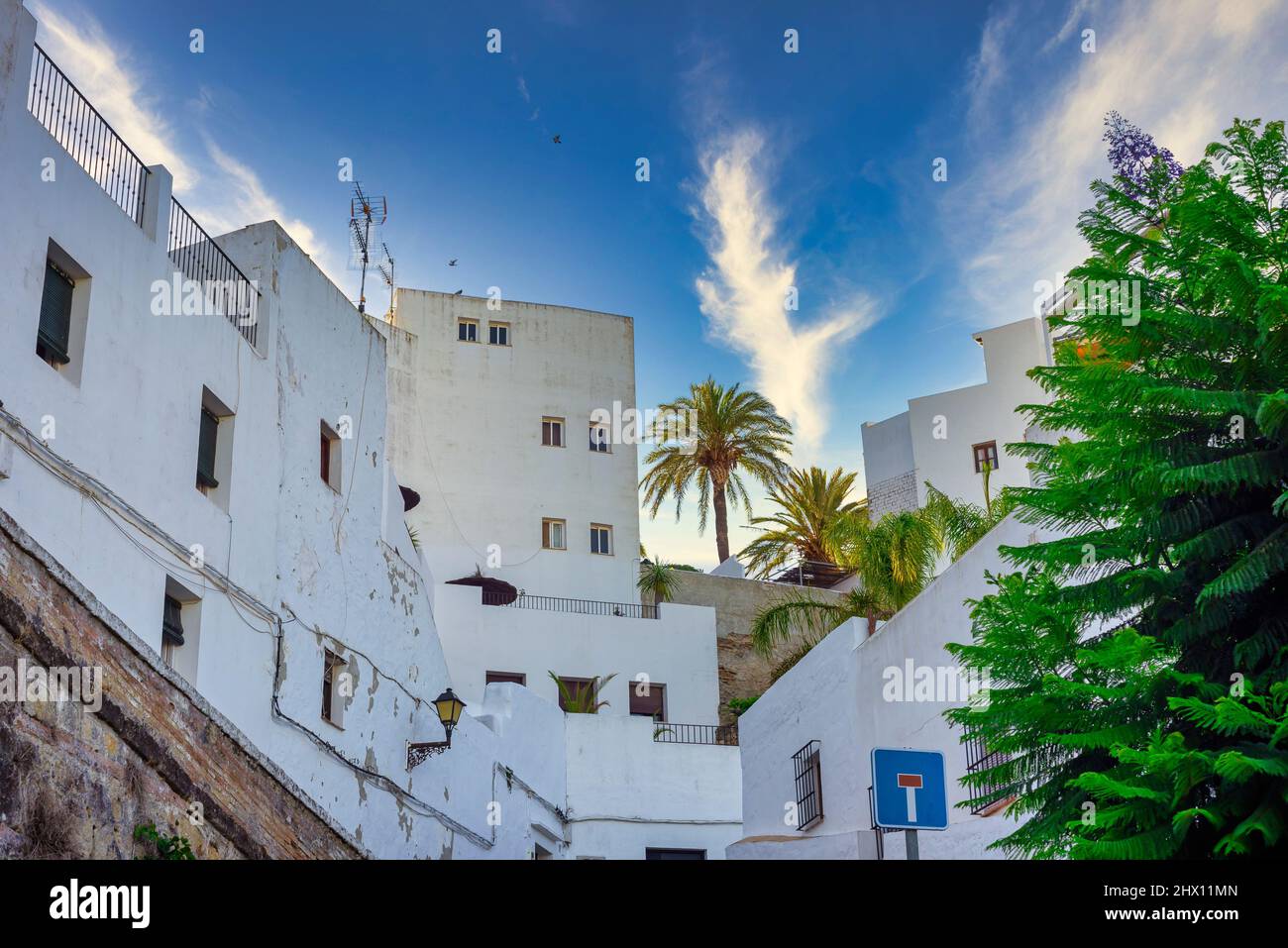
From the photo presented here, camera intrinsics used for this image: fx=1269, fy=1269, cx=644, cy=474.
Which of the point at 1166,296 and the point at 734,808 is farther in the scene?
the point at 734,808

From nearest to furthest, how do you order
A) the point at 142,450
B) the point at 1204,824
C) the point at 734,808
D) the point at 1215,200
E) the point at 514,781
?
1. the point at 1204,824
2. the point at 1215,200
3. the point at 142,450
4. the point at 514,781
5. the point at 734,808

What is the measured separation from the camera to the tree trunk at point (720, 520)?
38.0m

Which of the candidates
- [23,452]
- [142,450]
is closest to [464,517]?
[142,450]

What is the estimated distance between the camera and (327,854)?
35.4ft

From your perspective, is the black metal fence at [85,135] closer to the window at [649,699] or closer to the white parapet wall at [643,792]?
the white parapet wall at [643,792]

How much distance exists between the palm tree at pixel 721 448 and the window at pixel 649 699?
28.3 ft

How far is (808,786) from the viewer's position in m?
18.8

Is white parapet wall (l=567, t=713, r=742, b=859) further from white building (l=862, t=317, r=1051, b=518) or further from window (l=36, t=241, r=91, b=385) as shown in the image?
window (l=36, t=241, r=91, b=385)

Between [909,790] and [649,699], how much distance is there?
2253cm
